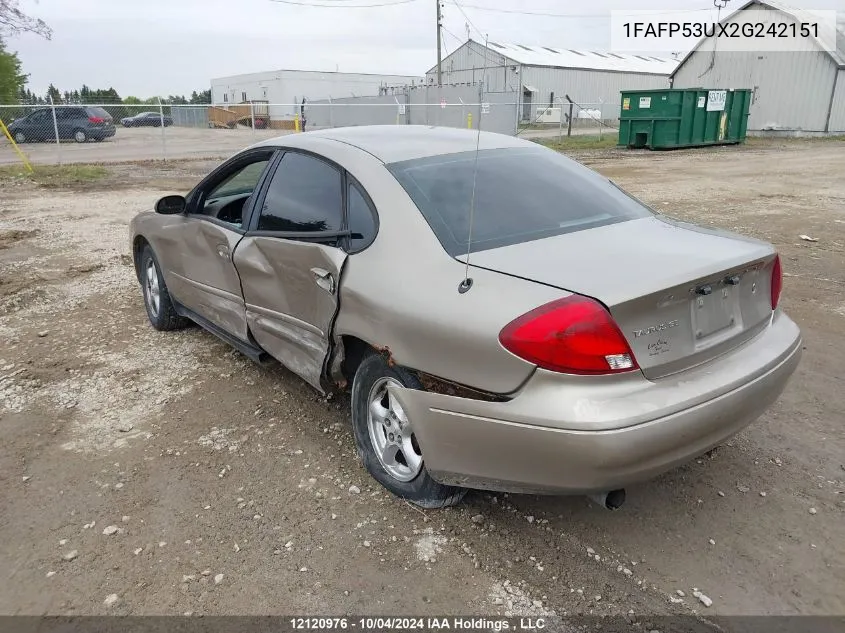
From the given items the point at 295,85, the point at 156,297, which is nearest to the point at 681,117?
the point at 156,297

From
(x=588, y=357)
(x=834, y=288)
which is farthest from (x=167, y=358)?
(x=834, y=288)

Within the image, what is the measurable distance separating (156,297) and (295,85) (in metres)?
54.0

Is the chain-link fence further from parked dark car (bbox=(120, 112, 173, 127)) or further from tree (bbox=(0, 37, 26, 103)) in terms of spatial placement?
tree (bbox=(0, 37, 26, 103))

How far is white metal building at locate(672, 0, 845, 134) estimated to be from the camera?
1125 inches

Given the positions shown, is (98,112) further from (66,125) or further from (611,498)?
(611,498)

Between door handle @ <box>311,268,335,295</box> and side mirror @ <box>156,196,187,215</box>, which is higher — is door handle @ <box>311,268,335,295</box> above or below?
below

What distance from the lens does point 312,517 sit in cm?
297

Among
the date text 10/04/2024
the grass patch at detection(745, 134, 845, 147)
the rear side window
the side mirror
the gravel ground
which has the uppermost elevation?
the rear side window

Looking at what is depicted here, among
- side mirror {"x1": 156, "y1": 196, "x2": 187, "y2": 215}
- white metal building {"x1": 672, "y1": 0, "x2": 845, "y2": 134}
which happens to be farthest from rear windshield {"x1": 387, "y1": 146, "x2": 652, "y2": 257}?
white metal building {"x1": 672, "y1": 0, "x2": 845, "y2": 134}

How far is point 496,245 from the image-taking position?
2758 mm

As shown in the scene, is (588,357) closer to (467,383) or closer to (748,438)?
(467,383)

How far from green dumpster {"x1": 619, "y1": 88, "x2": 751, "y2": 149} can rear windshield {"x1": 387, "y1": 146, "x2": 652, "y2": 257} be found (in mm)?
21979

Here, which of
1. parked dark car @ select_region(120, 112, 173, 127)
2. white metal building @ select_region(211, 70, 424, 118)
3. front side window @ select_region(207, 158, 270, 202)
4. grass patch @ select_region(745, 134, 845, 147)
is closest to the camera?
front side window @ select_region(207, 158, 270, 202)

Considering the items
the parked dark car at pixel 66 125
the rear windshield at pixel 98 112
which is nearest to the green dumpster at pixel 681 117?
the parked dark car at pixel 66 125
